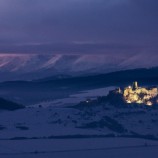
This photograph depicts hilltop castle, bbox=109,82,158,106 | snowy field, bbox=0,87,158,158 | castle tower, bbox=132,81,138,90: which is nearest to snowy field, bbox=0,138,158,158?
snowy field, bbox=0,87,158,158

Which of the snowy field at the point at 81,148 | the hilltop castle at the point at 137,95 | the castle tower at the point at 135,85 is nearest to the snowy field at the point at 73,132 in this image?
A: the snowy field at the point at 81,148

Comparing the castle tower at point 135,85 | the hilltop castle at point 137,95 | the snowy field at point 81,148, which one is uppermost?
the castle tower at point 135,85

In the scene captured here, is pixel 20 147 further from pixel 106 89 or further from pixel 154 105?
pixel 106 89

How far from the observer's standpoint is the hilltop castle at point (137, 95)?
91.6 m

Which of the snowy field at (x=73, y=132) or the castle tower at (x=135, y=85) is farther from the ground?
the castle tower at (x=135, y=85)

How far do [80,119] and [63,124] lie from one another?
9.91 feet

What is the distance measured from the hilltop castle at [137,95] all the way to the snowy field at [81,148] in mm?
16842

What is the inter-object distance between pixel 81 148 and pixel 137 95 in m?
26.2

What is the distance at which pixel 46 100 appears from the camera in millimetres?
105750

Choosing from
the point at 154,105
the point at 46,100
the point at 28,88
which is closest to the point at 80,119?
the point at 154,105

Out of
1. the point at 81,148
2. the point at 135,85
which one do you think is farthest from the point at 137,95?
the point at 81,148

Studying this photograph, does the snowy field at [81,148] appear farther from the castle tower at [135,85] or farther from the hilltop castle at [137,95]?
the castle tower at [135,85]

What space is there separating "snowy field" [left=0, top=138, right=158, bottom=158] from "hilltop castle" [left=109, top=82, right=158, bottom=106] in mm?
16842

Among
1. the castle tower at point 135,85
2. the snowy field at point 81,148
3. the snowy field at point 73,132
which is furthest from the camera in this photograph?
the castle tower at point 135,85
